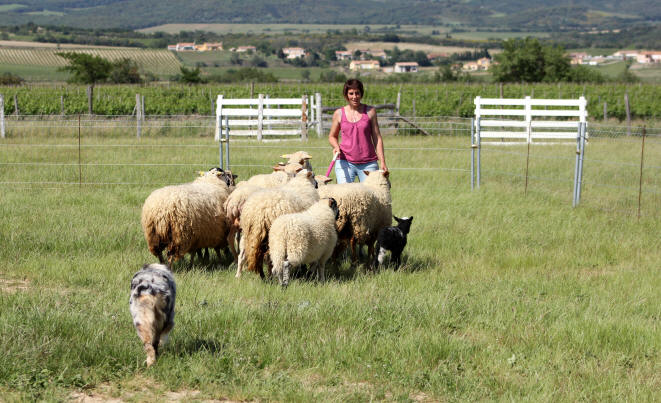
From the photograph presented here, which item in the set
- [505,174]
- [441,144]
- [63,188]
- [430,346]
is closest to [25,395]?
[430,346]

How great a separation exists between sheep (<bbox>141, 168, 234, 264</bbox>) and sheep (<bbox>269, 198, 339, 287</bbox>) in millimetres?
1145

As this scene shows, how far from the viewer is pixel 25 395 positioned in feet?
15.3

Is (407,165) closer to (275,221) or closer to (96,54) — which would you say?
(275,221)

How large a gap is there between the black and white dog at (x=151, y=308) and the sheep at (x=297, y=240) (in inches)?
79.4

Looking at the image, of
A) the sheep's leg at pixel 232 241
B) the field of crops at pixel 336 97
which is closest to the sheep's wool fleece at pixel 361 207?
the sheep's leg at pixel 232 241

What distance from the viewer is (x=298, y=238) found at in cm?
711

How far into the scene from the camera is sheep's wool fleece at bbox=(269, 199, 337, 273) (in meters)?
7.12

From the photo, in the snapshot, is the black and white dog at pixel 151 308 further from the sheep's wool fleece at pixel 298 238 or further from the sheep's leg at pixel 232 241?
the sheep's leg at pixel 232 241

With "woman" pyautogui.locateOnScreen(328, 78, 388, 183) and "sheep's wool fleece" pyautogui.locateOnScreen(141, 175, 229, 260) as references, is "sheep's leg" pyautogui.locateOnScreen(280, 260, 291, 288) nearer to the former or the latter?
"sheep's wool fleece" pyautogui.locateOnScreen(141, 175, 229, 260)

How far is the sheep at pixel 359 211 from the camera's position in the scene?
8.36 metres

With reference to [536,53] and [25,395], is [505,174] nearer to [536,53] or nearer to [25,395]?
[25,395]

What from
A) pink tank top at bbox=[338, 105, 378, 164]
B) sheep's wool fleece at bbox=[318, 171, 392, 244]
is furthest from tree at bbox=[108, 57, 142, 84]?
sheep's wool fleece at bbox=[318, 171, 392, 244]

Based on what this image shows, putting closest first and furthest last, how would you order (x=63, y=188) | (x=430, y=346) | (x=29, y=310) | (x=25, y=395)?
1. (x=25, y=395)
2. (x=430, y=346)
3. (x=29, y=310)
4. (x=63, y=188)

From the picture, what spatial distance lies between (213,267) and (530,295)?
11.8 ft
